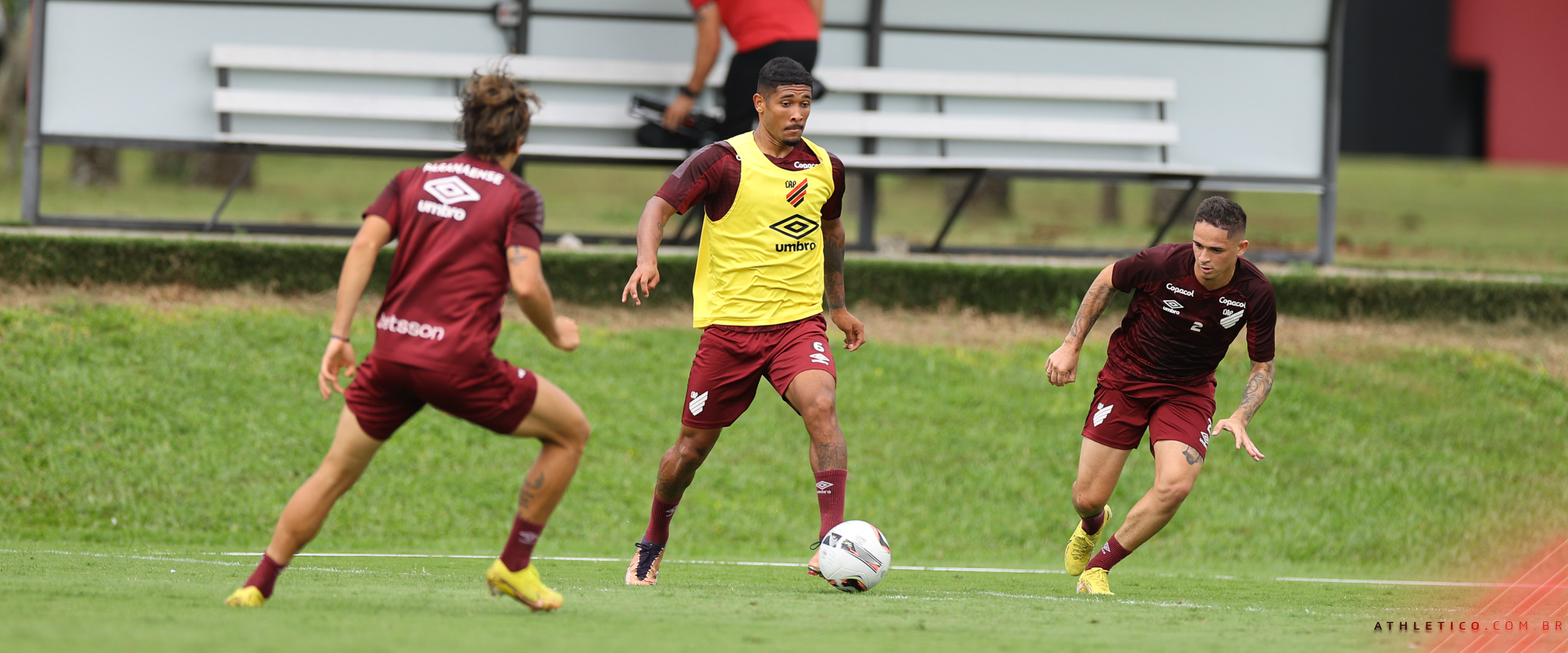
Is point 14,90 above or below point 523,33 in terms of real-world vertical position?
above

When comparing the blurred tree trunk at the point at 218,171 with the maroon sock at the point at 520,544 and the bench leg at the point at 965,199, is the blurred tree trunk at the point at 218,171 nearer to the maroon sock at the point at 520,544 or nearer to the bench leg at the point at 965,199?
the bench leg at the point at 965,199

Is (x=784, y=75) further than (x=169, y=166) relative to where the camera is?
No

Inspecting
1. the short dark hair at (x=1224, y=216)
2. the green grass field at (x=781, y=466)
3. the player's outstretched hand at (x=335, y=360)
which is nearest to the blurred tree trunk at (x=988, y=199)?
the green grass field at (x=781, y=466)

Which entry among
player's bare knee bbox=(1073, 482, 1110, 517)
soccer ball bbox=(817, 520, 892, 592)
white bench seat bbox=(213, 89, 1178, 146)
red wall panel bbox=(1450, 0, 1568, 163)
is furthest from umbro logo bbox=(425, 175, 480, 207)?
red wall panel bbox=(1450, 0, 1568, 163)

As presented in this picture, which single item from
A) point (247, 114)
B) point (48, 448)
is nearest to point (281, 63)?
point (247, 114)

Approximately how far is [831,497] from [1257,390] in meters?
2.02

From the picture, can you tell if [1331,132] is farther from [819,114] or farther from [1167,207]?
[1167,207]

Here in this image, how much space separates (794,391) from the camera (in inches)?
254

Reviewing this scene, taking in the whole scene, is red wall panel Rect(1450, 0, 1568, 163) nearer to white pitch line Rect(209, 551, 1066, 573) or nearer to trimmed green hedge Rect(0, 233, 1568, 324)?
trimmed green hedge Rect(0, 233, 1568, 324)

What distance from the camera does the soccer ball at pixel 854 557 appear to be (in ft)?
20.0

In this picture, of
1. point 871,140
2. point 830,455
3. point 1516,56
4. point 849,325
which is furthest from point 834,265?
point 1516,56

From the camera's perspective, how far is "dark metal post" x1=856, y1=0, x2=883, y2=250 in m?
13.0

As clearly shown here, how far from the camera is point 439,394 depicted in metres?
4.66

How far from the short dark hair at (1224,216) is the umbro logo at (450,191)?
3197mm
